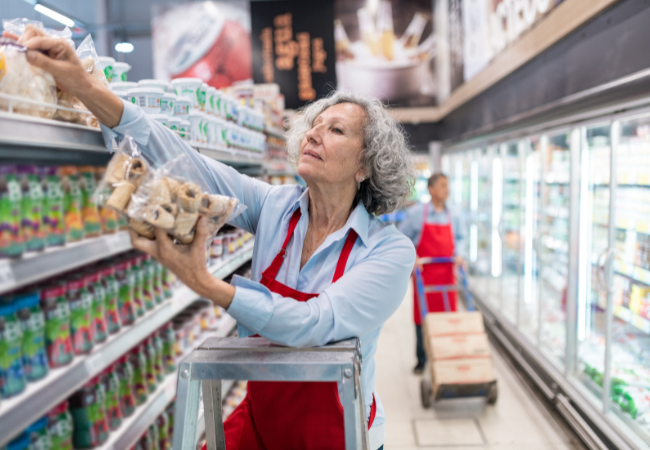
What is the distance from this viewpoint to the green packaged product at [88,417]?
66.0 inches

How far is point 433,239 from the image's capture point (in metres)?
4.68

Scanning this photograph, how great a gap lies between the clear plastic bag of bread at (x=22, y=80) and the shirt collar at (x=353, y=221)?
0.74 metres

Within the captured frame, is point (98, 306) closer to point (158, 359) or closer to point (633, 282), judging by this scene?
point (158, 359)

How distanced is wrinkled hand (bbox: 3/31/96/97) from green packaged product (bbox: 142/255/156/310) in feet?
3.63

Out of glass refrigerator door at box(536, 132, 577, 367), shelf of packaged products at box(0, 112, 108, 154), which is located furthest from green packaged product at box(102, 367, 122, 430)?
glass refrigerator door at box(536, 132, 577, 367)

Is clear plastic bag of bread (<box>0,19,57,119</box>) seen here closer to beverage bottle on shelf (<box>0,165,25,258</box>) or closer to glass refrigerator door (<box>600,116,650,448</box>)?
beverage bottle on shelf (<box>0,165,25,258</box>)

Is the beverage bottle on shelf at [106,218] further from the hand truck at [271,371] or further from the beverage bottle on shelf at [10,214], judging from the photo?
the hand truck at [271,371]

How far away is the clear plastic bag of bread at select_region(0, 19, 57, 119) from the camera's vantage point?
1.12 m

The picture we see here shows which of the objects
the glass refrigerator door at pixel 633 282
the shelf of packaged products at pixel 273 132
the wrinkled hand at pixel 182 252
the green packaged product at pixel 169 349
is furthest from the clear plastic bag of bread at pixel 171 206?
the shelf of packaged products at pixel 273 132

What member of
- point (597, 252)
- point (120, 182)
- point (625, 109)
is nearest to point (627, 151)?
point (625, 109)

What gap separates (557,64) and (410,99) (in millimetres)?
5773

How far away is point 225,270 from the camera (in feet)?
8.35

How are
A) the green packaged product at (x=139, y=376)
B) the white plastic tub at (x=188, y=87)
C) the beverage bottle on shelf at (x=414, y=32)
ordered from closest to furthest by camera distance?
the green packaged product at (x=139, y=376), the white plastic tub at (x=188, y=87), the beverage bottle on shelf at (x=414, y=32)

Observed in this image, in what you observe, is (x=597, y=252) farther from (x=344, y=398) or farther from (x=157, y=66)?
(x=157, y=66)
